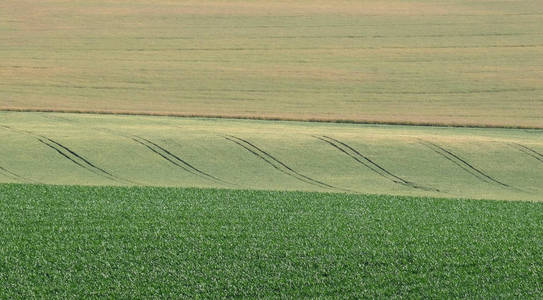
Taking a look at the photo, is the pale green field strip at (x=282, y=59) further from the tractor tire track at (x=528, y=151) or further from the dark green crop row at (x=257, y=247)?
the dark green crop row at (x=257, y=247)

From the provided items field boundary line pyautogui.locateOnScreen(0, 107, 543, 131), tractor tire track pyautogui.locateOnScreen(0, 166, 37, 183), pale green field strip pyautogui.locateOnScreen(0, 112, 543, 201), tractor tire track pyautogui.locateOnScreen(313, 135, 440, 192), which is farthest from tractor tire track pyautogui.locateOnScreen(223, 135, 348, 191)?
tractor tire track pyautogui.locateOnScreen(0, 166, 37, 183)

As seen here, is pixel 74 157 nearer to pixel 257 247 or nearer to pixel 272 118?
pixel 272 118

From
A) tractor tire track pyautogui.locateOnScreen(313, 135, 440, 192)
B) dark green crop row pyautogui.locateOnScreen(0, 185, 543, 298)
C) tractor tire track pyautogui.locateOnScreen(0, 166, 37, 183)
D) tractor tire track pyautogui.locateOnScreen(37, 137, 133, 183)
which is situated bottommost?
tractor tire track pyautogui.locateOnScreen(0, 166, 37, 183)

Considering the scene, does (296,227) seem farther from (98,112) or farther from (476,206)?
(98,112)

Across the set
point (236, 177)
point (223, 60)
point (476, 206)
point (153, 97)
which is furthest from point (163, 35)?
point (476, 206)

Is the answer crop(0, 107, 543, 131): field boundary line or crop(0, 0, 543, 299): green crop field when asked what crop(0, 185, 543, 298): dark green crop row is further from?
crop(0, 107, 543, 131): field boundary line

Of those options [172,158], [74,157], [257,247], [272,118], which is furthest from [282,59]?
[257,247]
